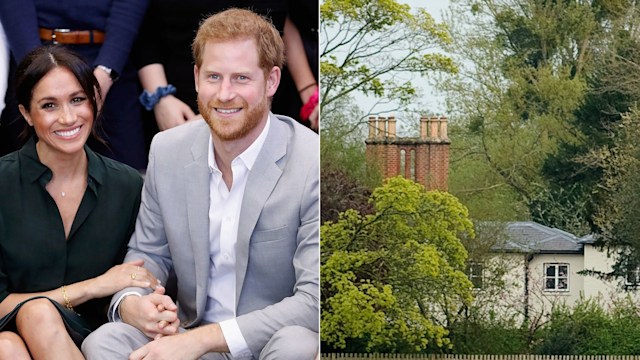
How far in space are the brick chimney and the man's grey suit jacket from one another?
2520mm

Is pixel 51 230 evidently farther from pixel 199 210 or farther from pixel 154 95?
pixel 154 95

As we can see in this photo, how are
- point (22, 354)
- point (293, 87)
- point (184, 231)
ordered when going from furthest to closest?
1. point (293, 87)
2. point (184, 231)
3. point (22, 354)

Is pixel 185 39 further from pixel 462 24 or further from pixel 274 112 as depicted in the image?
pixel 462 24

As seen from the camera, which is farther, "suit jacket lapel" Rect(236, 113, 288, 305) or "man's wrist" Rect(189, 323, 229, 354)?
"suit jacket lapel" Rect(236, 113, 288, 305)

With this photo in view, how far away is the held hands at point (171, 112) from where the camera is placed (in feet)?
16.8

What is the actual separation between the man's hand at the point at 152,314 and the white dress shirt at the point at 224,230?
0.31 m

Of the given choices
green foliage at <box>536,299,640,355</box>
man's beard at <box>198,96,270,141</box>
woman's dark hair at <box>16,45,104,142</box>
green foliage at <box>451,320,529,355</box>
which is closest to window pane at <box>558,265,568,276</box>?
green foliage at <box>536,299,640,355</box>

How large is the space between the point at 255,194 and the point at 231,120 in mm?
310

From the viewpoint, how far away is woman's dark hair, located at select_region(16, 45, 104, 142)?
15.9 feet

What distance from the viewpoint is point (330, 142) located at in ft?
24.5

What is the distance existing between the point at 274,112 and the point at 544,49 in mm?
2784

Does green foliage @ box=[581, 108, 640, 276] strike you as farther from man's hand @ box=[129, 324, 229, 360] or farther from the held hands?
man's hand @ box=[129, 324, 229, 360]

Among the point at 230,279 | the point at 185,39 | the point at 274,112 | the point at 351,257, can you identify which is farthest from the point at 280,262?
the point at 351,257

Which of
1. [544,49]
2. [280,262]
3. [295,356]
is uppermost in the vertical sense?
[544,49]
